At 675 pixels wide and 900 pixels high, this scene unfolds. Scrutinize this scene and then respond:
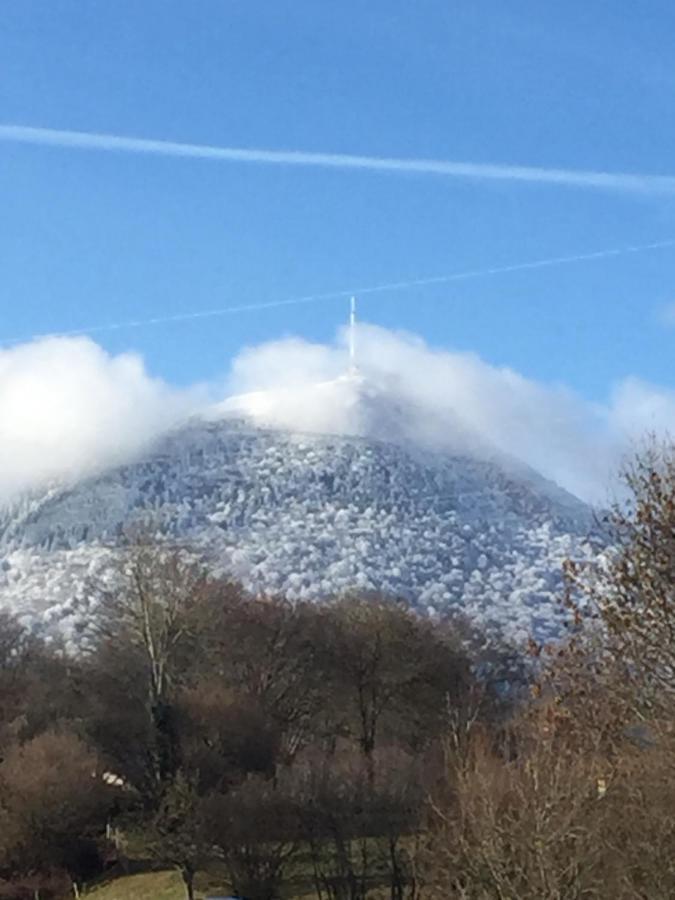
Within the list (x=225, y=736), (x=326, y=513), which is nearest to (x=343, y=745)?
(x=225, y=736)

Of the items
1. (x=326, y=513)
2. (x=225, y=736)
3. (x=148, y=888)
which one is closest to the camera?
(x=148, y=888)

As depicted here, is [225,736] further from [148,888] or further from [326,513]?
[326,513]

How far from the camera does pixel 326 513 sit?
91.9m

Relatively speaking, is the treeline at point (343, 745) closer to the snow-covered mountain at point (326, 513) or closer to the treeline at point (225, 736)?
the treeline at point (225, 736)

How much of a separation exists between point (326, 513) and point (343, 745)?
56739 mm

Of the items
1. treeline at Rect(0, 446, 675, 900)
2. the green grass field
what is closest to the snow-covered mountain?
treeline at Rect(0, 446, 675, 900)

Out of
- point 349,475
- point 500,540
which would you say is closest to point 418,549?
point 500,540

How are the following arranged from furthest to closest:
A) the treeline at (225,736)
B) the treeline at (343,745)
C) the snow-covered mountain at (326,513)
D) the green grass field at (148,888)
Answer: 1. the snow-covered mountain at (326,513)
2. the green grass field at (148,888)
3. the treeline at (225,736)
4. the treeline at (343,745)

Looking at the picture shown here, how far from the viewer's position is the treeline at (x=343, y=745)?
42.0 feet

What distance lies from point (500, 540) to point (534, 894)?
7617 cm

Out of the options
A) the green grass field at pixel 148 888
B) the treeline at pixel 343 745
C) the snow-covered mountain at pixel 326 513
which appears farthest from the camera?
the snow-covered mountain at pixel 326 513

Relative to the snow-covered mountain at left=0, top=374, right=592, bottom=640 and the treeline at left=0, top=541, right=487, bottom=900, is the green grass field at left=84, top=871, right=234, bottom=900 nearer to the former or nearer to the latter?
the treeline at left=0, top=541, right=487, bottom=900

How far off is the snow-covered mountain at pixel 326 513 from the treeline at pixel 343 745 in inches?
786

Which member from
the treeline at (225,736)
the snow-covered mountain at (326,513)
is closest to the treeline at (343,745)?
the treeline at (225,736)
